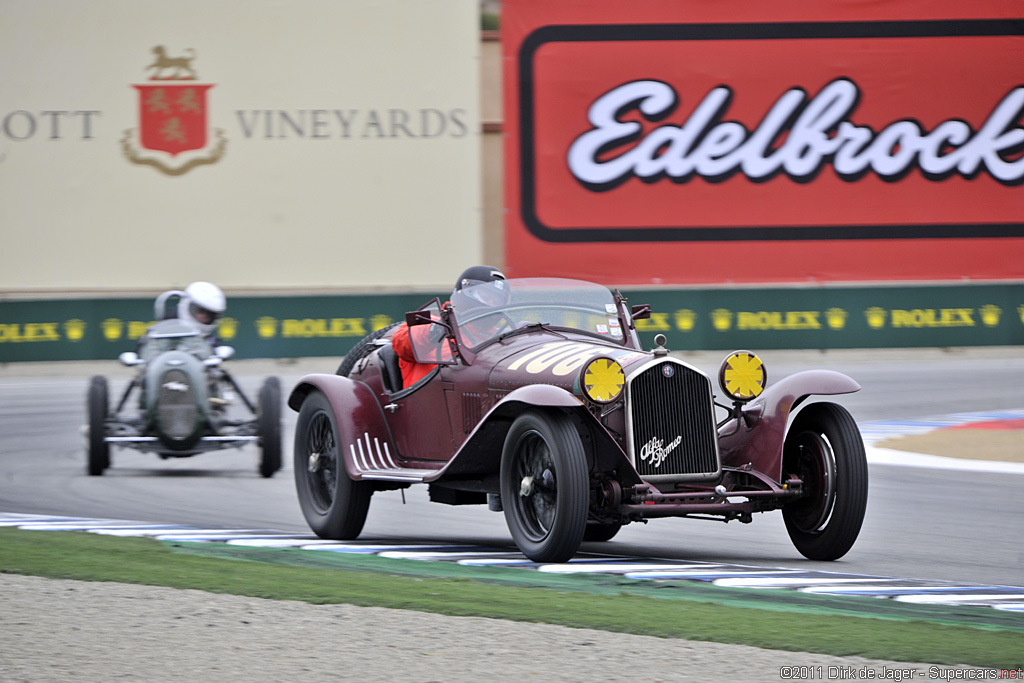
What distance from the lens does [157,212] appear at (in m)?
28.0

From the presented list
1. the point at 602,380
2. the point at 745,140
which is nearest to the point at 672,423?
the point at 602,380

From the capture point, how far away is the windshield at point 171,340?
42.1 ft

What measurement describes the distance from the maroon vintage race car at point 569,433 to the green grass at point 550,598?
0.60 meters

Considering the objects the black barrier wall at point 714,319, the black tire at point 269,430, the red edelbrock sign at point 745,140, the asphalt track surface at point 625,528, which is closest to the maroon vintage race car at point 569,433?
the asphalt track surface at point 625,528

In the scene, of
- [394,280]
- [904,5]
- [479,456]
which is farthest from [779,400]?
[904,5]

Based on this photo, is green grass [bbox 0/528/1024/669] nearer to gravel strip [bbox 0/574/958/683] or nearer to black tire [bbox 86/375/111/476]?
gravel strip [bbox 0/574/958/683]

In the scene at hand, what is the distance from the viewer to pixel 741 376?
327 inches

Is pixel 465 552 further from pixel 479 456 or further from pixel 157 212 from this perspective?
pixel 157 212

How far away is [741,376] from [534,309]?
1362 mm

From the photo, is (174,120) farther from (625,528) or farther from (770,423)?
(770,423)

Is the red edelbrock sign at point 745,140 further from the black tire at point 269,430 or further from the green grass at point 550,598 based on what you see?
the green grass at point 550,598

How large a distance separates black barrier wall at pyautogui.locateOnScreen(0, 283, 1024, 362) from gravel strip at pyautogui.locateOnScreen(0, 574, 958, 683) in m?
16.8

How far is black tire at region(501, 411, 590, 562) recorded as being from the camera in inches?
291

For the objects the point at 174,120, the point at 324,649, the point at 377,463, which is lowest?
the point at 324,649
